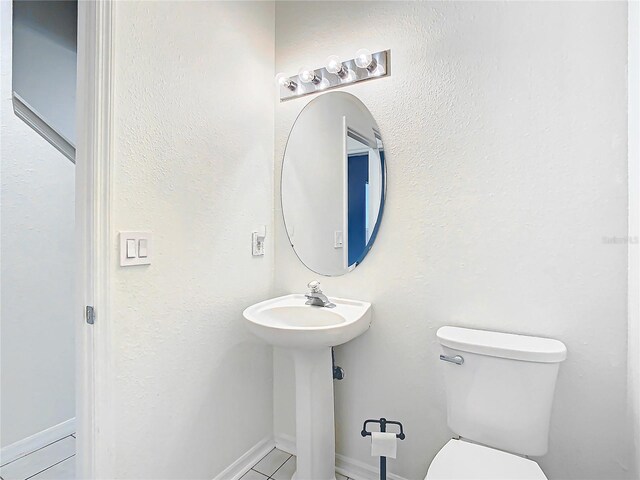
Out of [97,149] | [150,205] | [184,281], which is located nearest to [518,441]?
[184,281]

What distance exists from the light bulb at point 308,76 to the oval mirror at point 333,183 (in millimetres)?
90

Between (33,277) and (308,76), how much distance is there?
71.8 inches

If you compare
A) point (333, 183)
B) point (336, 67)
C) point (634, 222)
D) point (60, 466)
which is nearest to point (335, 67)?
point (336, 67)

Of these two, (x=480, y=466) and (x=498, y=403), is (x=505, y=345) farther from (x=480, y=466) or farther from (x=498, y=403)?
(x=480, y=466)

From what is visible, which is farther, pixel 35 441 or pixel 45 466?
pixel 35 441

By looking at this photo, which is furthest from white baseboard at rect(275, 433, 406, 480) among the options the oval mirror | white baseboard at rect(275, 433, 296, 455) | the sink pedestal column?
the oval mirror

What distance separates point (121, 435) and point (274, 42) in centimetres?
198

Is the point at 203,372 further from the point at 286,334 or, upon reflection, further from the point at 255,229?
the point at 255,229

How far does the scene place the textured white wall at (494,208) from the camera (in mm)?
1198

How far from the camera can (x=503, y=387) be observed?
118 centimetres

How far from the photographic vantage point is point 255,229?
5.89ft

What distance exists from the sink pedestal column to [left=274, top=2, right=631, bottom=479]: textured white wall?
19 centimetres

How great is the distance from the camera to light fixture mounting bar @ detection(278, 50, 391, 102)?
5.21 feet

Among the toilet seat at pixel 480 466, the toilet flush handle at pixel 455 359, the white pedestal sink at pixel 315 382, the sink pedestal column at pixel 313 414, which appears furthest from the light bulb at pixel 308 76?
the toilet seat at pixel 480 466
